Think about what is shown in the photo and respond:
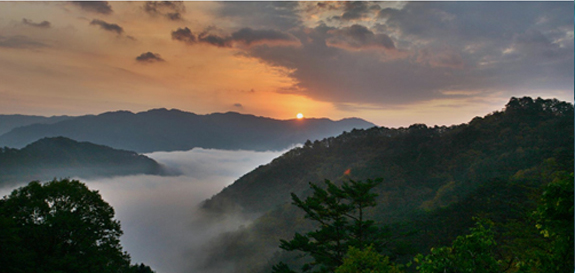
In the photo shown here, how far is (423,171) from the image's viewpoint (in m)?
109

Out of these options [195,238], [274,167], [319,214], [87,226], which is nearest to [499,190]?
[319,214]

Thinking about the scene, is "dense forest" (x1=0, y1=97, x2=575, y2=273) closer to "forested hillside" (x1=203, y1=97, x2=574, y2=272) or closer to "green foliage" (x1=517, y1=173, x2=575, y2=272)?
"green foliage" (x1=517, y1=173, x2=575, y2=272)

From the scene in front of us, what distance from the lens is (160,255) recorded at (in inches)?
6826

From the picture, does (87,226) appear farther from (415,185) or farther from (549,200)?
(415,185)

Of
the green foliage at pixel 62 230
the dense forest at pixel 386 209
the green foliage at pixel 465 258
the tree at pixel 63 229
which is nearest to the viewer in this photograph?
the green foliage at pixel 465 258

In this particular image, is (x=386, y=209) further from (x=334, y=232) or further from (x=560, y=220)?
(x=560, y=220)

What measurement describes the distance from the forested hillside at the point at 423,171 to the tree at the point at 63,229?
111 feet

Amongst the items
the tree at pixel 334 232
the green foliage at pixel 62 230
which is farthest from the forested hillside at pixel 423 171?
the green foliage at pixel 62 230

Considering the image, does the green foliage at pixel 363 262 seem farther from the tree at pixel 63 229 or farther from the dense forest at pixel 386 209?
the tree at pixel 63 229

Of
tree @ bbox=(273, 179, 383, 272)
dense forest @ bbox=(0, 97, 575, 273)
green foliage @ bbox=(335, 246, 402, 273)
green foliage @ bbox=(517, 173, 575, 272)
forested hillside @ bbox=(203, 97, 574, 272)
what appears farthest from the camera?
forested hillside @ bbox=(203, 97, 574, 272)

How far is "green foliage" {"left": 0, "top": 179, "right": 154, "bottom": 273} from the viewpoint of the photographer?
18.5 metres

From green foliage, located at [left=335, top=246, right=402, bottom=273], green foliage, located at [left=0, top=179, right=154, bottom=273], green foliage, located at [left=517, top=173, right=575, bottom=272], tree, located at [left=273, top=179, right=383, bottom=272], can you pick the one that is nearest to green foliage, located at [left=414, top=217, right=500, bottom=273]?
green foliage, located at [left=517, top=173, right=575, bottom=272]

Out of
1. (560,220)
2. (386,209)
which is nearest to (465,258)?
(560,220)

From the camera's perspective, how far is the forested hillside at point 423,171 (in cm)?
4700
